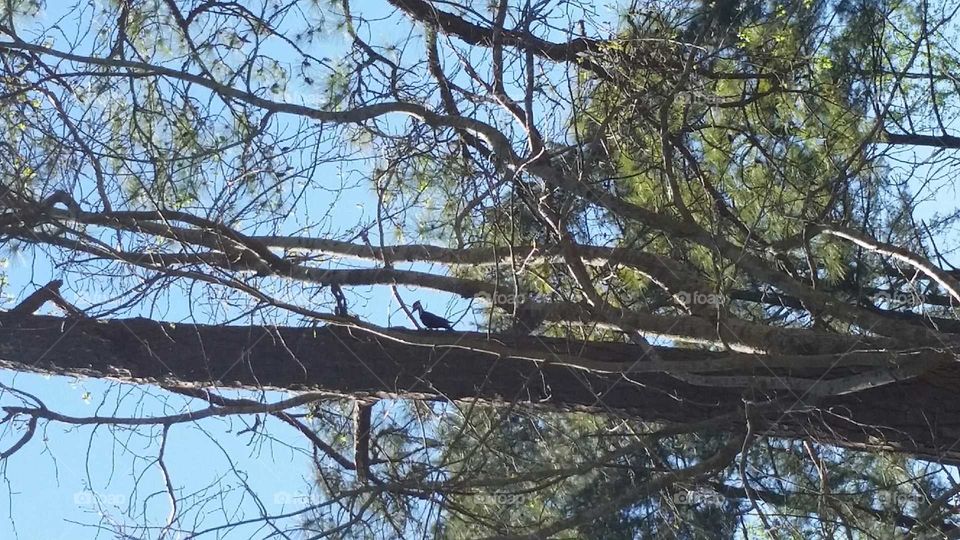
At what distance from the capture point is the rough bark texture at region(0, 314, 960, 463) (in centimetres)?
274

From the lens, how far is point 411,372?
2.88m

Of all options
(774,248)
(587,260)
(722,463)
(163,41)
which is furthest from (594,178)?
(163,41)

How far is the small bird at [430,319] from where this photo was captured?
2.89 meters

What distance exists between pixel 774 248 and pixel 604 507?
1.31m

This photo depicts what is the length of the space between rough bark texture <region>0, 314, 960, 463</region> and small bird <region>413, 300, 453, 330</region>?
0.09m

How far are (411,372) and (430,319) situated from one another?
Result: 0.19m

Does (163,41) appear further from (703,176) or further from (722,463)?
(722,463)

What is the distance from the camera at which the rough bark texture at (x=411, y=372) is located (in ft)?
9.00

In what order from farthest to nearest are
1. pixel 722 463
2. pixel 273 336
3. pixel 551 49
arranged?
1. pixel 551 49
2. pixel 273 336
3. pixel 722 463

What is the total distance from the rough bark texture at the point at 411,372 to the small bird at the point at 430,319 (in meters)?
0.09

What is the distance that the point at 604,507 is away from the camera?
2.46m

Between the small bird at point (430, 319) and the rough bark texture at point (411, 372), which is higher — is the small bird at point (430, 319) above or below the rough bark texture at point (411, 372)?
above

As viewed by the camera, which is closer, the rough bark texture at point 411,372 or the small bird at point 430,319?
the rough bark texture at point 411,372

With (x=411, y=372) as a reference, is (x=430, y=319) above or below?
above
